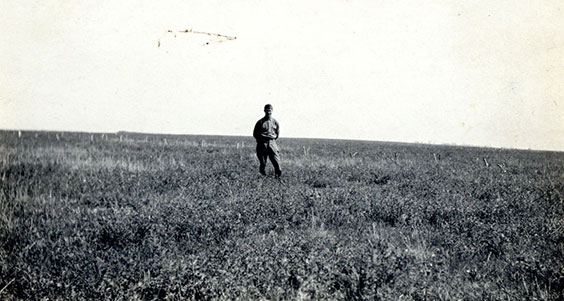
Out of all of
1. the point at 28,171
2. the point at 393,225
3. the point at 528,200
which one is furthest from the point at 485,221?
the point at 28,171

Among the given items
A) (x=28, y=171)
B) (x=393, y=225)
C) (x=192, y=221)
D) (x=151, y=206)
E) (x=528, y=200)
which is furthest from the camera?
(x=28, y=171)

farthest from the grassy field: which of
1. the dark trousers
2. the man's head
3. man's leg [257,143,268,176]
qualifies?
the man's head

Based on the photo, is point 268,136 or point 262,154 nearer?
point 268,136

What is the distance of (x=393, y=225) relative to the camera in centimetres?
575

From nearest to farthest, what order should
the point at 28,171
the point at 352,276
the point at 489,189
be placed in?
the point at 352,276
the point at 489,189
the point at 28,171

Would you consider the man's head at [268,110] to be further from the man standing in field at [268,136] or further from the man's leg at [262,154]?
the man's leg at [262,154]

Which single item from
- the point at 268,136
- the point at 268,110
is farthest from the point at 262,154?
the point at 268,110

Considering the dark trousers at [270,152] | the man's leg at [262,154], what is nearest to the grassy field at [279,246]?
the dark trousers at [270,152]

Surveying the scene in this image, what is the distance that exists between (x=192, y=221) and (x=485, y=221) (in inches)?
181

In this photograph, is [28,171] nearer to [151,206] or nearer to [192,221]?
[151,206]

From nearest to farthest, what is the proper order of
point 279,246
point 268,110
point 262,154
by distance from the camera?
1. point 279,246
2. point 268,110
3. point 262,154

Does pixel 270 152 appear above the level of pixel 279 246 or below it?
above

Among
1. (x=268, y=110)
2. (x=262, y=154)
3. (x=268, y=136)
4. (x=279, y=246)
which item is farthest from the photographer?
(x=262, y=154)

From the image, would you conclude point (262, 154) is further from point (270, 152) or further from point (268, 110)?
point (268, 110)
